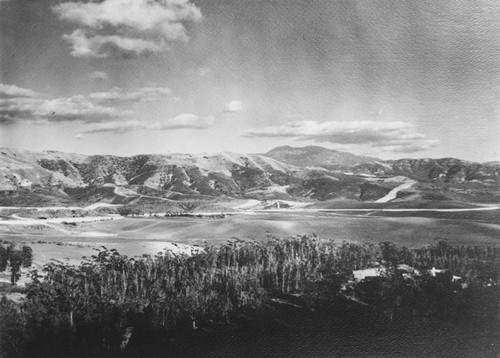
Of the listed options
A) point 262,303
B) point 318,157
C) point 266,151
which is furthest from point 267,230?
point 318,157

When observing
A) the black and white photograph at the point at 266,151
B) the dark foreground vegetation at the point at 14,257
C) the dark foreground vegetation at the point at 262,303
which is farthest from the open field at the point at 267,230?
the dark foreground vegetation at the point at 262,303

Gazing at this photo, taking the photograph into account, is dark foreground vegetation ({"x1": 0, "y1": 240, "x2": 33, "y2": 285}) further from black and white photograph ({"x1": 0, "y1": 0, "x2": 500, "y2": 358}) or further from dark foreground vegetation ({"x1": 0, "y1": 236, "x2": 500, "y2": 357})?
dark foreground vegetation ({"x1": 0, "y1": 236, "x2": 500, "y2": 357})

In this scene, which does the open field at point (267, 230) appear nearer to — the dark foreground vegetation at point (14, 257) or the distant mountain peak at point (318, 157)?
the dark foreground vegetation at point (14, 257)

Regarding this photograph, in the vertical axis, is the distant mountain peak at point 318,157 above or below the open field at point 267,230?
above

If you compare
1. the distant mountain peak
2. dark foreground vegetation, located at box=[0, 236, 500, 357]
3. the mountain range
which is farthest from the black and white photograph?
the distant mountain peak

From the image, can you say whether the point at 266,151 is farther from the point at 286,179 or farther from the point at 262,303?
the point at 286,179
